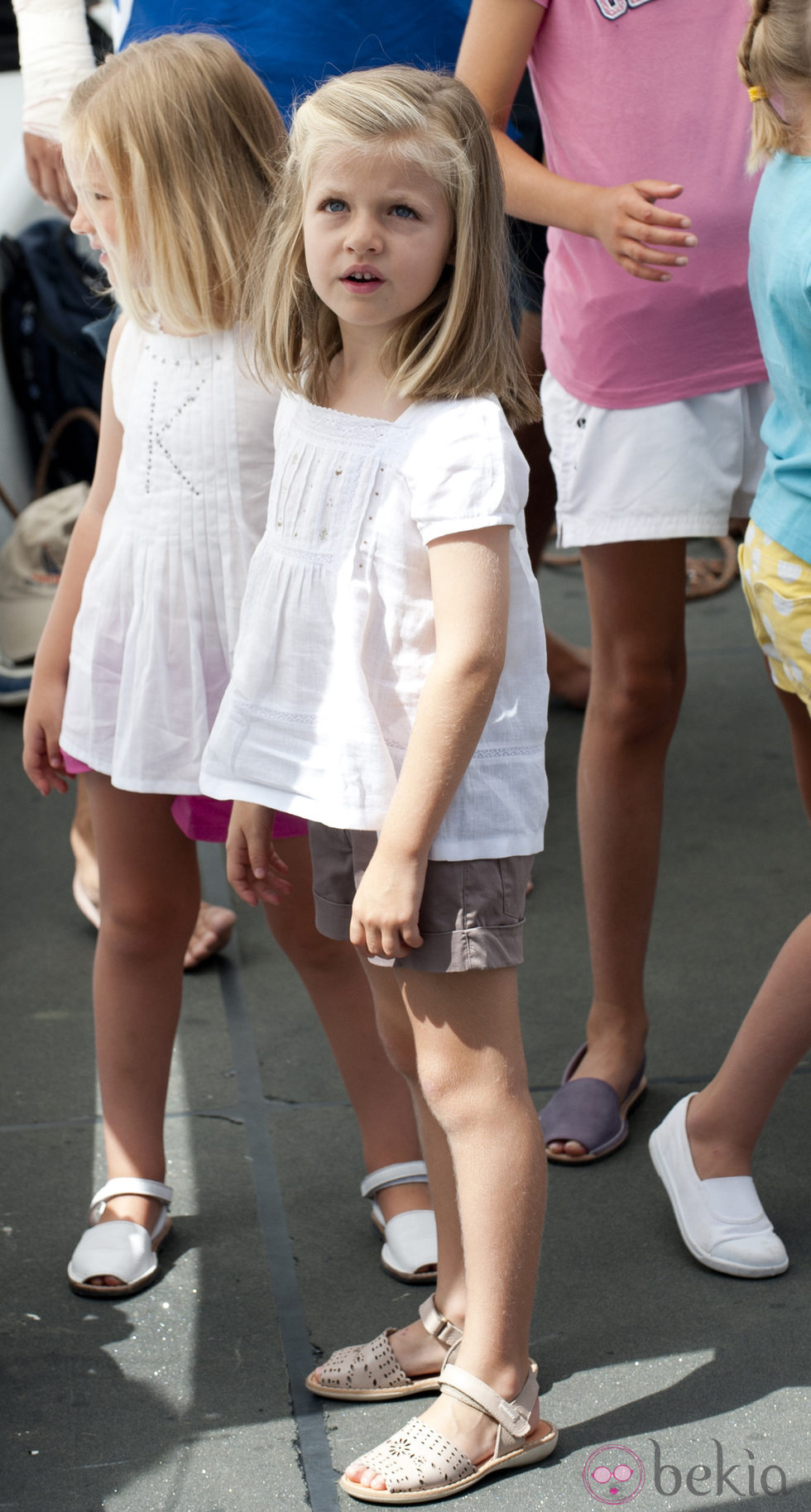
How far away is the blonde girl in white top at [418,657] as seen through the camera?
1.45 metres

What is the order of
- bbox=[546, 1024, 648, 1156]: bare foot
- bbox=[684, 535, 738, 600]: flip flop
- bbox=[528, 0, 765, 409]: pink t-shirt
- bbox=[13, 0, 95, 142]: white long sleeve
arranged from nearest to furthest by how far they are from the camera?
bbox=[528, 0, 765, 409]: pink t-shirt, bbox=[546, 1024, 648, 1156]: bare foot, bbox=[13, 0, 95, 142]: white long sleeve, bbox=[684, 535, 738, 600]: flip flop

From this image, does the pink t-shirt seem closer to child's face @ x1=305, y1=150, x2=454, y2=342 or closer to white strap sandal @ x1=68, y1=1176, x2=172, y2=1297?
child's face @ x1=305, y1=150, x2=454, y2=342

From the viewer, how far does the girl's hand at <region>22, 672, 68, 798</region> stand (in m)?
1.97

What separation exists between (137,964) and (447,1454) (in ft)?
2.36

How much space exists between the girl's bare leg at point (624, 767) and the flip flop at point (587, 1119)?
1cm

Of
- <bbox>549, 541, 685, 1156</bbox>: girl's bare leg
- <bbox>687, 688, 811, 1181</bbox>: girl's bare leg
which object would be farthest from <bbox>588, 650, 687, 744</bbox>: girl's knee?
<bbox>687, 688, 811, 1181</bbox>: girl's bare leg

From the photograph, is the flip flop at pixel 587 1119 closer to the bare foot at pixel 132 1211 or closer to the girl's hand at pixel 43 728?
the bare foot at pixel 132 1211

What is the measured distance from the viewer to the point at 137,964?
6.57ft

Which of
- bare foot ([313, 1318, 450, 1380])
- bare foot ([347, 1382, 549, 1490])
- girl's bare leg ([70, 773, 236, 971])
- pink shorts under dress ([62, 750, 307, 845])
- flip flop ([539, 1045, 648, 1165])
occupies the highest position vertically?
pink shorts under dress ([62, 750, 307, 845])

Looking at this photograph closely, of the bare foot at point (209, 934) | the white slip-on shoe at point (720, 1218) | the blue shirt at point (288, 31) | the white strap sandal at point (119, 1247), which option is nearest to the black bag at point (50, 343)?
the bare foot at point (209, 934)

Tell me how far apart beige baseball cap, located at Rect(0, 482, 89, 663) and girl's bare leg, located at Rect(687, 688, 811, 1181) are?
2485mm

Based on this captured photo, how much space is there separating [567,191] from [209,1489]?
1.54 metres

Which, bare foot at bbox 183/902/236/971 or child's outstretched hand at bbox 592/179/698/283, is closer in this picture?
child's outstretched hand at bbox 592/179/698/283

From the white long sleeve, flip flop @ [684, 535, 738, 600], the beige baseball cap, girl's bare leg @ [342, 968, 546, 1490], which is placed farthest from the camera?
flip flop @ [684, 535, 738, 600]
